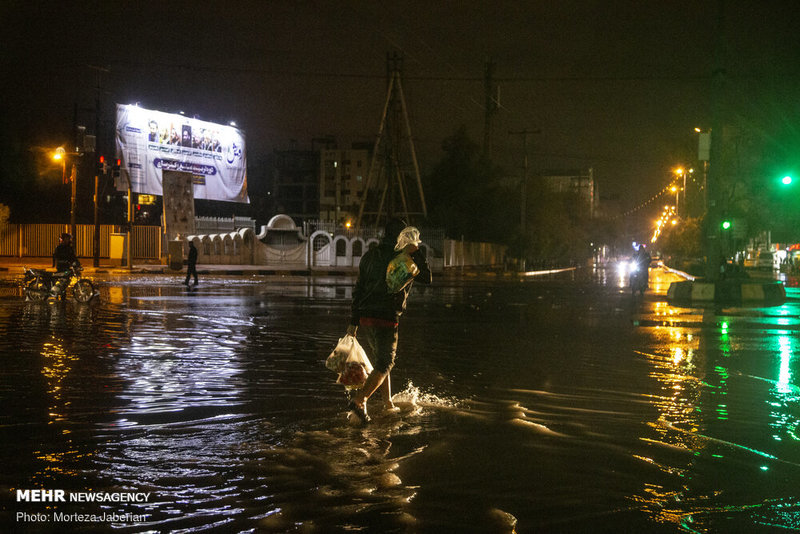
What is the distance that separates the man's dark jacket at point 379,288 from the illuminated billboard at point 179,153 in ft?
142

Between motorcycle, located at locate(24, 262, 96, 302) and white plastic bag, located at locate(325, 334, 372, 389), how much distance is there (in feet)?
51.9

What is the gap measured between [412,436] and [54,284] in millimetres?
17584

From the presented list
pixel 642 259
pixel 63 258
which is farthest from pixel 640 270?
pixel 63 258

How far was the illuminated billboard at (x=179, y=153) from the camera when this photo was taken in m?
51.7

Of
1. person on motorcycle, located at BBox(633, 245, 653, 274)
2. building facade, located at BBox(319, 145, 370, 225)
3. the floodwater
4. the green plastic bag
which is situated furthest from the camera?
building facade, located at BBox(319, 145, 370, 225)

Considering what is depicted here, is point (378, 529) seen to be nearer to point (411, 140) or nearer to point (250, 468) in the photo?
point (250, 468)

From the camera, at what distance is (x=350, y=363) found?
702 centimetres

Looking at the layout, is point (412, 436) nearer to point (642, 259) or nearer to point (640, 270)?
point (640, 270)

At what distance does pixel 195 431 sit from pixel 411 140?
4508 cm

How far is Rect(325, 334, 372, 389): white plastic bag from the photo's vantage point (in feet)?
23.0

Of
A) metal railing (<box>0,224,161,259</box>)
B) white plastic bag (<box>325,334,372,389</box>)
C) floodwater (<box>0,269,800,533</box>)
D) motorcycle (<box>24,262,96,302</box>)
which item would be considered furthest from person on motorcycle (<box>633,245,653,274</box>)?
metal railing (<box>0,224,161,259</box>)

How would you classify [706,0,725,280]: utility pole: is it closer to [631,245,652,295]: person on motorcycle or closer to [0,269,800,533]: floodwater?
[631,245,652,295]: person on motorcycle

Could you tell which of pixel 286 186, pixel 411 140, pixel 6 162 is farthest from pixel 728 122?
pixel 286 186

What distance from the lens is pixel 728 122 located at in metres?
34.7
